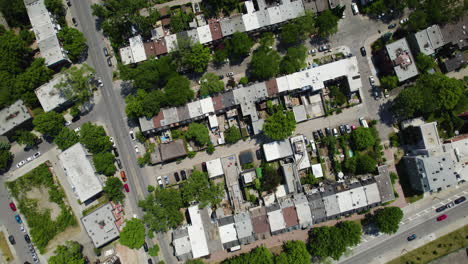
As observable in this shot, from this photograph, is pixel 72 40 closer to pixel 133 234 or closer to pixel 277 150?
pixel 133 234

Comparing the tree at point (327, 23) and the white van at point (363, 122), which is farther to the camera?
the white van at point (363, 122)

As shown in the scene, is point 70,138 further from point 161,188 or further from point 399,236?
point 399,236

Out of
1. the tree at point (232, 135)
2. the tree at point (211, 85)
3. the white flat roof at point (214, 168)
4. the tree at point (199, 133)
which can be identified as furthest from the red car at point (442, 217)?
the tree at point (211, 85)

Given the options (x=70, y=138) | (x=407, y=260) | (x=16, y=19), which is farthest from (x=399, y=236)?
(x=16, y=19)

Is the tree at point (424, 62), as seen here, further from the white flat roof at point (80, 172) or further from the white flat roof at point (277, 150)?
the white flat roof at point (80, 172)

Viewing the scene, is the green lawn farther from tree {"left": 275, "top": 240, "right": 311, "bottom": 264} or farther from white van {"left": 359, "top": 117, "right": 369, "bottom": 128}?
white van {"left": 359, "top": 117, "right": 369, "bottom": 128}

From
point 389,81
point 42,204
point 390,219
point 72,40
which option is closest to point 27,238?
point 42,204
